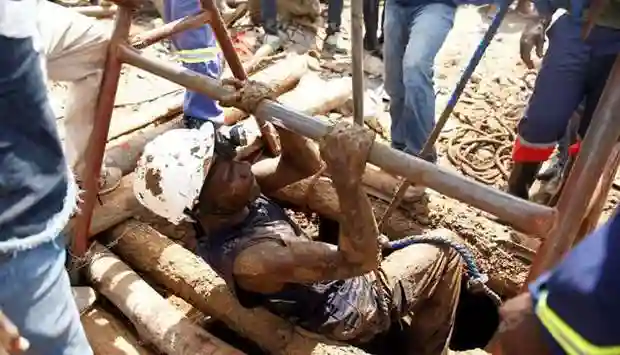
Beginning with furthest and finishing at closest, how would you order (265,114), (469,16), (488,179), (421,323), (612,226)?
1. (469,16)
2. (488,179)
3. (421,323)
4. (265,114)
5. (612,226)

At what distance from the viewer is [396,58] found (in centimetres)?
416

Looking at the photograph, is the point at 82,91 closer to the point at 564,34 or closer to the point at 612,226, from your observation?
the point at 564,34

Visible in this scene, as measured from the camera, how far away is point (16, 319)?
6.95 feet

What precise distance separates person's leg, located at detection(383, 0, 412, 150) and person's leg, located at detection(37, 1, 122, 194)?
164 centimetres

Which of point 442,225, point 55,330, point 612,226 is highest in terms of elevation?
point 612,226

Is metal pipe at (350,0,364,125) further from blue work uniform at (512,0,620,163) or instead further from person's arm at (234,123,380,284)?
blue work uniform at (512,0,620,163)

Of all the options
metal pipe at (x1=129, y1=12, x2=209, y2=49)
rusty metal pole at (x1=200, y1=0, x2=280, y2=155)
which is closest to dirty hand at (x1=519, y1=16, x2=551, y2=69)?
rusty metal pole at (x1=200, y1=0, x2=280, y2=155)

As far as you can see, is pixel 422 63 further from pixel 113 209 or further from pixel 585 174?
pixel 585 174

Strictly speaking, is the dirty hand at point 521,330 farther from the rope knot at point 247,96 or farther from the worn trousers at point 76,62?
the worn trousers at point 76,62

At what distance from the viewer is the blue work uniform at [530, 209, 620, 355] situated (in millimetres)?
1212

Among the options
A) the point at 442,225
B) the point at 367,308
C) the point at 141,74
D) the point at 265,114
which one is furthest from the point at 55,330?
the point at 141,74

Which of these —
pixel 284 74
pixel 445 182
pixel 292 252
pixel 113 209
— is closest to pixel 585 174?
pixel 445 182

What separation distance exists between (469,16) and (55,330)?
560cm

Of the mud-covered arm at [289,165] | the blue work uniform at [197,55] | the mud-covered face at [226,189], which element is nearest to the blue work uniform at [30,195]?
the mud-covered face at [226,189]
